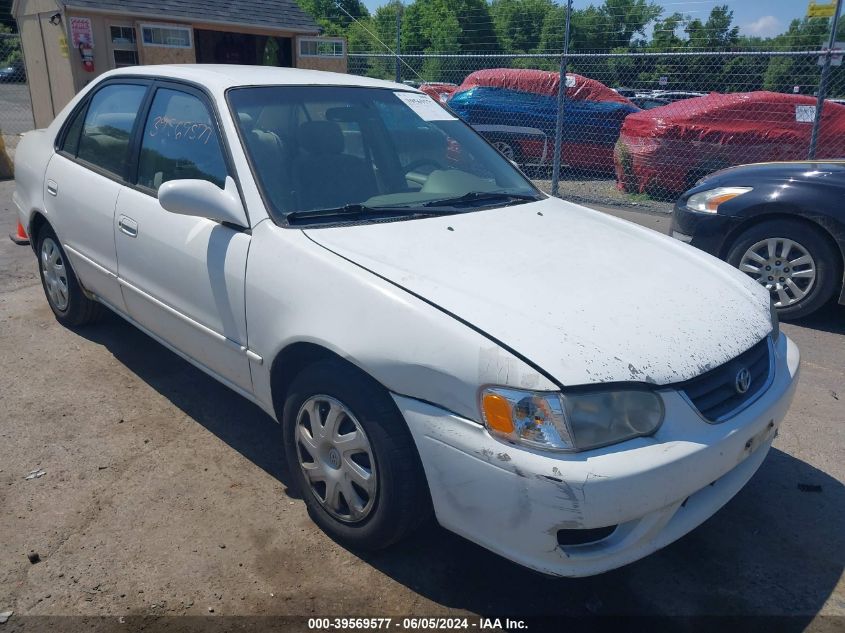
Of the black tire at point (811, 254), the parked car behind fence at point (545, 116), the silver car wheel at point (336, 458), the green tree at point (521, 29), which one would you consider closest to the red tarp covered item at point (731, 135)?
the parked car behind fence at point (545, 116)

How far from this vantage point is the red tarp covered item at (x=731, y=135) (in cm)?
965

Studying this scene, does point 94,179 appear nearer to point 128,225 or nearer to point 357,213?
point 128,225

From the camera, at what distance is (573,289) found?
2488 mm

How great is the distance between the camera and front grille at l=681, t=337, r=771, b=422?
2.25m

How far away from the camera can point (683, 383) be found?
221 centimetres

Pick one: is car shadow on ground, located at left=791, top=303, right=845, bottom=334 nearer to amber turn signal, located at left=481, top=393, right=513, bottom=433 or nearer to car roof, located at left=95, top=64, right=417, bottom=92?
car roof, located at left=95, top=64, right=417, bottom=92

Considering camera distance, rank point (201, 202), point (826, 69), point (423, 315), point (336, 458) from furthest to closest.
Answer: point (826, 69) → point (201, 202) → point (336, 458) → point (423, 315)

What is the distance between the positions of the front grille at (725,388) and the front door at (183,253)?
1.71 metres

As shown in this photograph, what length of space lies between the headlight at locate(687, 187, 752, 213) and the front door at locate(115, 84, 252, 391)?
3956 mm

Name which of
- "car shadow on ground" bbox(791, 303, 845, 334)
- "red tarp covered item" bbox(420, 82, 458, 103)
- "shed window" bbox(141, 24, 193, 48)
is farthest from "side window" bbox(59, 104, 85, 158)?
"shed window" bbox(141, 24, 193, 48)

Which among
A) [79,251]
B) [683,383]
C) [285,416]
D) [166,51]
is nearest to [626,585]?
[683,383]

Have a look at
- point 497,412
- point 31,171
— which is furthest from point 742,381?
point 31,171

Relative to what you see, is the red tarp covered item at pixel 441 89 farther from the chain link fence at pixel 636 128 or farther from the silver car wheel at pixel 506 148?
the silver car wheel at pixel 506 148

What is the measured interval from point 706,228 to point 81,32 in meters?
11.9
